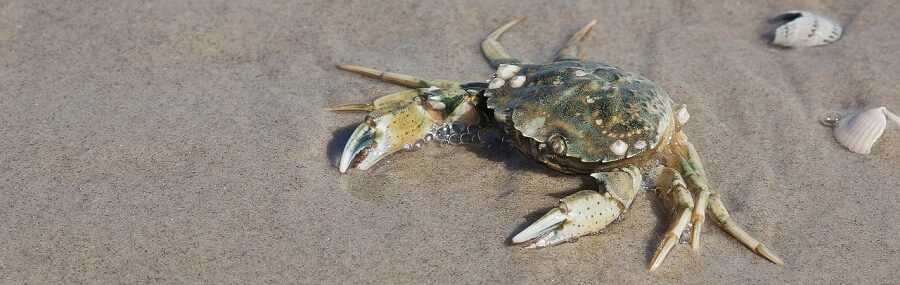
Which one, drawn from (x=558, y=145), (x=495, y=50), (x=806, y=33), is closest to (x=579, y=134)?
(x=558, y=145)

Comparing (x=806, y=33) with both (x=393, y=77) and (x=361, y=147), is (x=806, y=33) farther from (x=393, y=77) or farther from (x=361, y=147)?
(x=361, y=147)

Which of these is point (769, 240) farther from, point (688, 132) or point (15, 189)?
point (15, 189)

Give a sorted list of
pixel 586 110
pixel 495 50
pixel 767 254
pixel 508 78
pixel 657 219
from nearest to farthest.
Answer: pixel 767 254 → pixel 586 110 → pixel 657 219 → pixel 508 78 → pixel 495 50

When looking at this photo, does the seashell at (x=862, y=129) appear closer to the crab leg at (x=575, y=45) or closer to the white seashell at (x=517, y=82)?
the crab leg at (x=575, y=45)

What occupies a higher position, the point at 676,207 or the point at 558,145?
the point at 558,145

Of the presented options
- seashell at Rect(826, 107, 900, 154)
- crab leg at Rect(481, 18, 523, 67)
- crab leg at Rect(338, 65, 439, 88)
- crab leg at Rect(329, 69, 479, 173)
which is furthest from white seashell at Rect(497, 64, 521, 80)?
seashell at Rect(826, 107, 900, 154)

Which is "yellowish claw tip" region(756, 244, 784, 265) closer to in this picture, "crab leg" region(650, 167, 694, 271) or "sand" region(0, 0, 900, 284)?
"sand" region(0, 0, 900, 284)

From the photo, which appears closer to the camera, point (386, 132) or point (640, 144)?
point (640, 144)

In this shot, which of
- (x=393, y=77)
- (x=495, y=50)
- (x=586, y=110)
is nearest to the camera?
(x=586, y=110)
